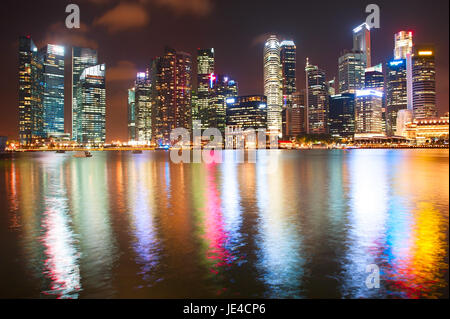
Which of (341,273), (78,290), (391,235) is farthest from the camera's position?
(391,235)

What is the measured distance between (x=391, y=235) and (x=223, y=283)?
30.9ft

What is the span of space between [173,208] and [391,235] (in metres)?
13.0

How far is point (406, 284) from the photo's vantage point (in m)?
10.8

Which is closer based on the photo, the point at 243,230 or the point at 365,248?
the point at 365,248

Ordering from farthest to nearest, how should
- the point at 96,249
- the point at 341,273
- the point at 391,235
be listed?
the point at 391,235
the point at 96,249
the point at 341,273

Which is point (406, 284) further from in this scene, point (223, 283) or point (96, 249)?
point (96, 249)

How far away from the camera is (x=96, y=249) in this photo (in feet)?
47.1

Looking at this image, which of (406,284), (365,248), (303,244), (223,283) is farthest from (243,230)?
(406,284)
